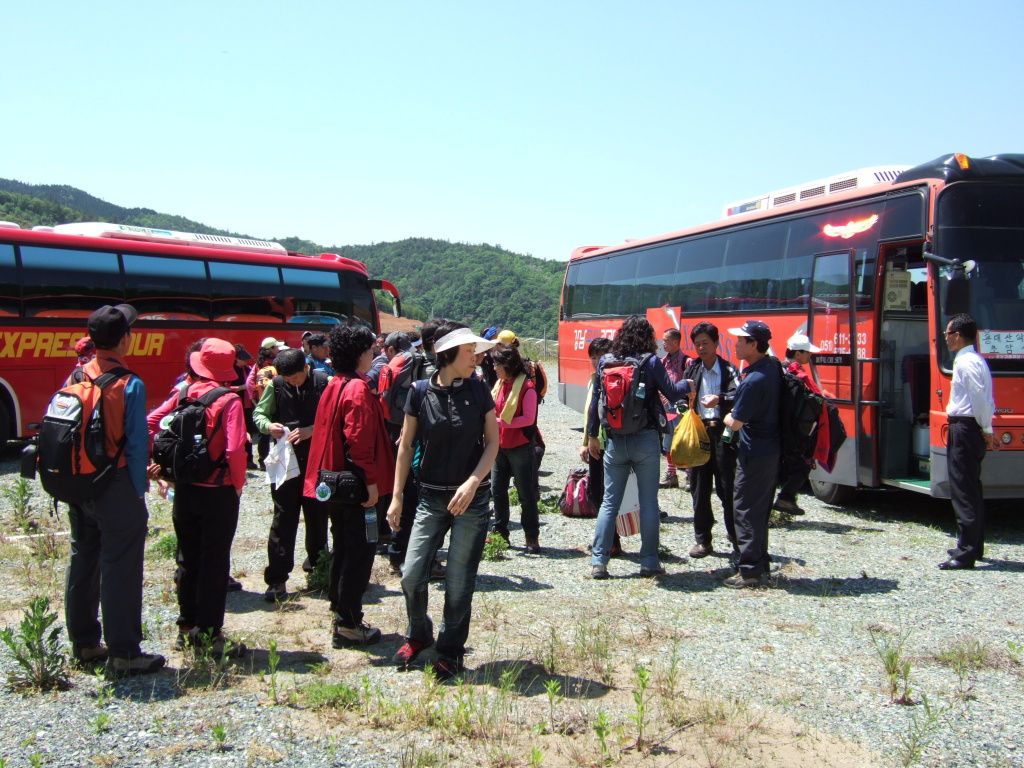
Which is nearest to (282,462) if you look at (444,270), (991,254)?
(991,254)

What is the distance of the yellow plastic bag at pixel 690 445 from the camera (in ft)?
20.3

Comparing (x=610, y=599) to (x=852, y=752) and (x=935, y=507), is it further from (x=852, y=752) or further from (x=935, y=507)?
(x=935, y=507)

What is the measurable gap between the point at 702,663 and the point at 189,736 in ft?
8.66

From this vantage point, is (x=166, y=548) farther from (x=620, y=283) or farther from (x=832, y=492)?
(x=620, y=283)

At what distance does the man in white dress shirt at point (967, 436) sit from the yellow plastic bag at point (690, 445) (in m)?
2.06

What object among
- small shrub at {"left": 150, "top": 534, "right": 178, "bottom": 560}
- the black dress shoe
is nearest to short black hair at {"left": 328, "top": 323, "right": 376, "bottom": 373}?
small shrub at {"left": 150, "top": 534, "right": 178, "bottom": 560}

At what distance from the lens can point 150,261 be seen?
534 inches

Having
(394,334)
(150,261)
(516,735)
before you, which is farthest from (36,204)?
(516,735)

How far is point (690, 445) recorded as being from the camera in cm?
620

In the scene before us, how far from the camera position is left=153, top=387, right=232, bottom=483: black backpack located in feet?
13.9

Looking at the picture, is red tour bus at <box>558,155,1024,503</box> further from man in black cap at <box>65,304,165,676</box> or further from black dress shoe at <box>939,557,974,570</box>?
man in black cap at <box>65,304,165,676</box>

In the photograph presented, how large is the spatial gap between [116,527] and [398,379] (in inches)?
88.2

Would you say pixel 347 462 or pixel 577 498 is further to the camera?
pixel 577 498

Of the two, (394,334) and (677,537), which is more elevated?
(394,334)
